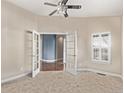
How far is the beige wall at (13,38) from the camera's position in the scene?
542 cm

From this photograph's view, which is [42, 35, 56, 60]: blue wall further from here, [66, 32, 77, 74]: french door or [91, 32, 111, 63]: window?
[91, 32, 111, 63]: window

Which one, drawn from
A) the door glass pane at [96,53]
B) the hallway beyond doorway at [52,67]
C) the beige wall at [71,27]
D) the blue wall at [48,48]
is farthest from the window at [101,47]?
the blue wall at [48,48]

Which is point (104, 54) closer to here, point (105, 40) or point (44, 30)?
point (105, 40)

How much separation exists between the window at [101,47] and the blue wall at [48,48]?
5927 mm

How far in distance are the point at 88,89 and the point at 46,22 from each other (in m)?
4.48

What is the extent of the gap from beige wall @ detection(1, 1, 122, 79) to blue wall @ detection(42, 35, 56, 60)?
5533 millimetres

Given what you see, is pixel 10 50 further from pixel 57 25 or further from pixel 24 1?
pixel 57 25

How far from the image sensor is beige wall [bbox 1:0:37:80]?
542cm

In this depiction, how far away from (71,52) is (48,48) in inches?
234

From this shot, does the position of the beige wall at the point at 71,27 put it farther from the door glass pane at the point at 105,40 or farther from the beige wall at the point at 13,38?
the beige wall at the point at 13,38

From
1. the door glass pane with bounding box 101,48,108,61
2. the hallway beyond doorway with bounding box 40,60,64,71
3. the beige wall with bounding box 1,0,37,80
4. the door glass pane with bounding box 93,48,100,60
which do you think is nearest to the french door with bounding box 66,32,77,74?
the hallway beyond doorway with bounding box 40,60,64,71

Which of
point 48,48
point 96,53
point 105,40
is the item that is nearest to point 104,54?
point 96,53

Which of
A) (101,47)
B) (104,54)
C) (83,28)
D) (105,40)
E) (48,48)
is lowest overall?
(104,54)

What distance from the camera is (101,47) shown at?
7.76 m
